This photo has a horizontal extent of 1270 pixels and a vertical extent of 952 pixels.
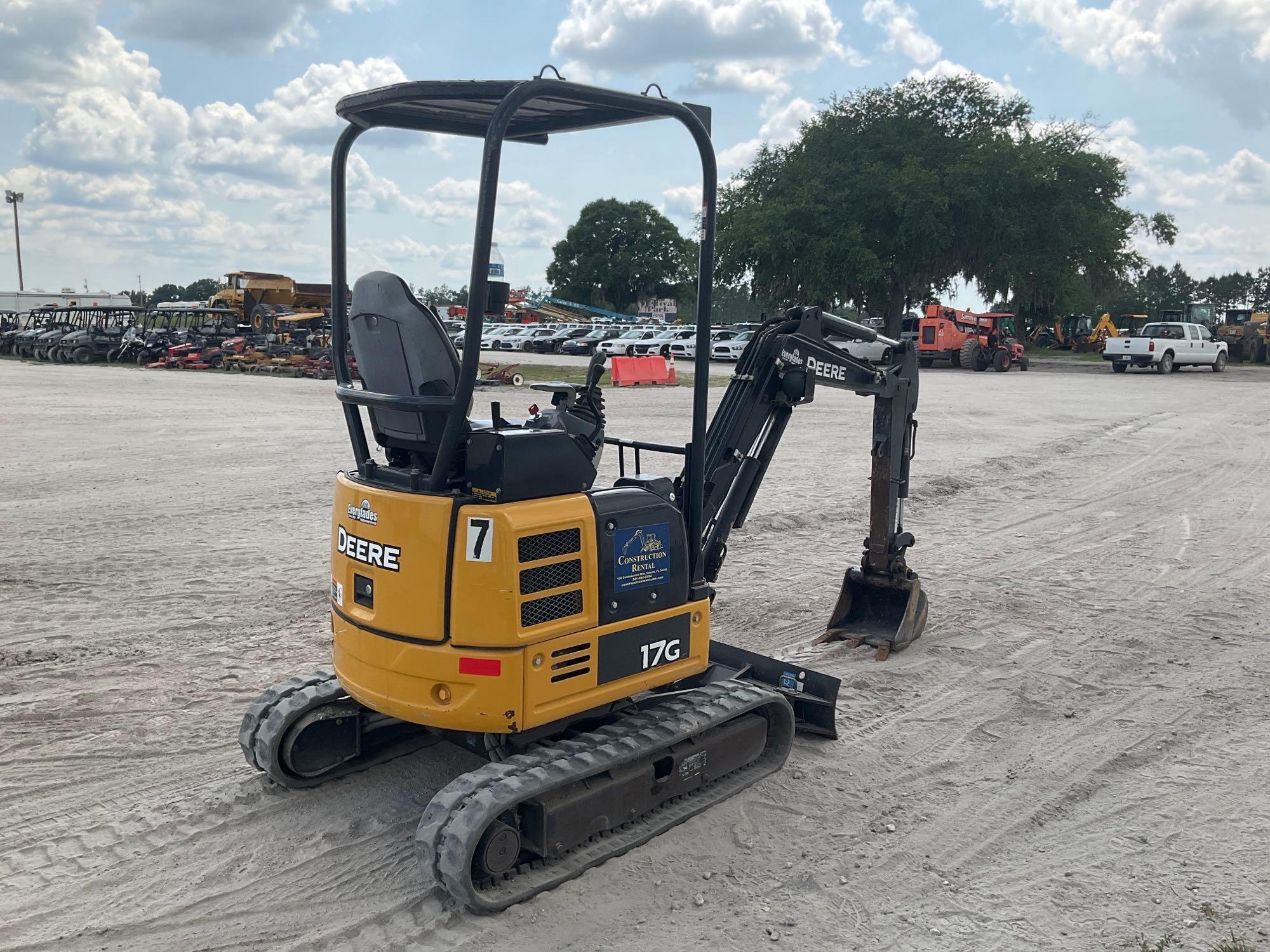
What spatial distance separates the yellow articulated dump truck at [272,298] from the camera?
41.3 metres

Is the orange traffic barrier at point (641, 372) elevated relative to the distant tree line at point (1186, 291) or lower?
lower

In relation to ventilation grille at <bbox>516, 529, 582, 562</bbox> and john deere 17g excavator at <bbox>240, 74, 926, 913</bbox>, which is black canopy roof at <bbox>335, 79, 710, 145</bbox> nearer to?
john deere 17g excavator at <bbox>240, 74, 926, 913</bbox>

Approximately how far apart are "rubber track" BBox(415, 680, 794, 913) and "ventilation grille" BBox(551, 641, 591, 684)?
32cm

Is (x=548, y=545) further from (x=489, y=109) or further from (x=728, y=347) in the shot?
(x=728, y=347)

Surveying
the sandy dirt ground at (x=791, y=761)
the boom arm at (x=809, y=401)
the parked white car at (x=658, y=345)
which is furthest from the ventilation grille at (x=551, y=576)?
the parked white car at (x=658, y=345)

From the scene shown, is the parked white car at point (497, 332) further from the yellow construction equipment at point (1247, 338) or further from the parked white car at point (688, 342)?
the yellow construction equipment at point (1247, 338)

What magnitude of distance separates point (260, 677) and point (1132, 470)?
41.8 ft

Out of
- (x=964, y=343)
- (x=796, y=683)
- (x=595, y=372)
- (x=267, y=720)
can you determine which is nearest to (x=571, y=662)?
(x=595, y=372)

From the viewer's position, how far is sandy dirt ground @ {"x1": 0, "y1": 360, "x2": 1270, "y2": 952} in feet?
13.6

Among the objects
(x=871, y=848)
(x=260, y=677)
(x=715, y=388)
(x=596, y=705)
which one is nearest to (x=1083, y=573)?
(x=871, y=848)

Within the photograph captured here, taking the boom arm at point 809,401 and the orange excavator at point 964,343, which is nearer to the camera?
the boom arm at point 809,401

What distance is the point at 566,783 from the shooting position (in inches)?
170

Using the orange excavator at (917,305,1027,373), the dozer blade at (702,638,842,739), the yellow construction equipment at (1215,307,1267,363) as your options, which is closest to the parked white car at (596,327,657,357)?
the orange excavator at (917,305,1027,373)

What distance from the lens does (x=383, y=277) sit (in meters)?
4.25
